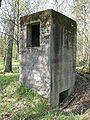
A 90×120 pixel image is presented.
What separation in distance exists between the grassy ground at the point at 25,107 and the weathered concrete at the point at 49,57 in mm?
354

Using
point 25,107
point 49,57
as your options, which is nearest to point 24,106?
point 25,107

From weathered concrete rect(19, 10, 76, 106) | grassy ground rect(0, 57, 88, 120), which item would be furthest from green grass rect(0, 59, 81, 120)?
weathered concrete rect(19, 10, 76, 106)

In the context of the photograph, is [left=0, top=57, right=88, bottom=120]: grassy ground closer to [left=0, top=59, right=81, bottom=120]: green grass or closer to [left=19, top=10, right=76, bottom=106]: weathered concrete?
[left=0, top=59, right=81, bottom=120]: green grass

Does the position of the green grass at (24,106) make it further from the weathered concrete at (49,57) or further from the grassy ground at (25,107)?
the weathered concrete at (49,57)

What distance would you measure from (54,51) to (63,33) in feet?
3.84

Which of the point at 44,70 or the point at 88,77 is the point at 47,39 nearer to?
the point at 44,70

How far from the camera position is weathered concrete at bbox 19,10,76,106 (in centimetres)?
530

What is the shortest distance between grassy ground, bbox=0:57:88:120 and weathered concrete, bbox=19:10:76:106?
1.16 feet

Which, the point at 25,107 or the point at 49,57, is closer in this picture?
the point at 25,107

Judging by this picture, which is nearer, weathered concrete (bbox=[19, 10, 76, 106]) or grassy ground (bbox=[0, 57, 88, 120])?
grassy ground (bbox=[0, 57, 88, 120])

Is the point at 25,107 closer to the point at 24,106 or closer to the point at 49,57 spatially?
the point at 24,106

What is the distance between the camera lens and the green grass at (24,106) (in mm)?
4441

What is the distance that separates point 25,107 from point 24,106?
8cm

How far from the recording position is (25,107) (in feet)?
16.3
